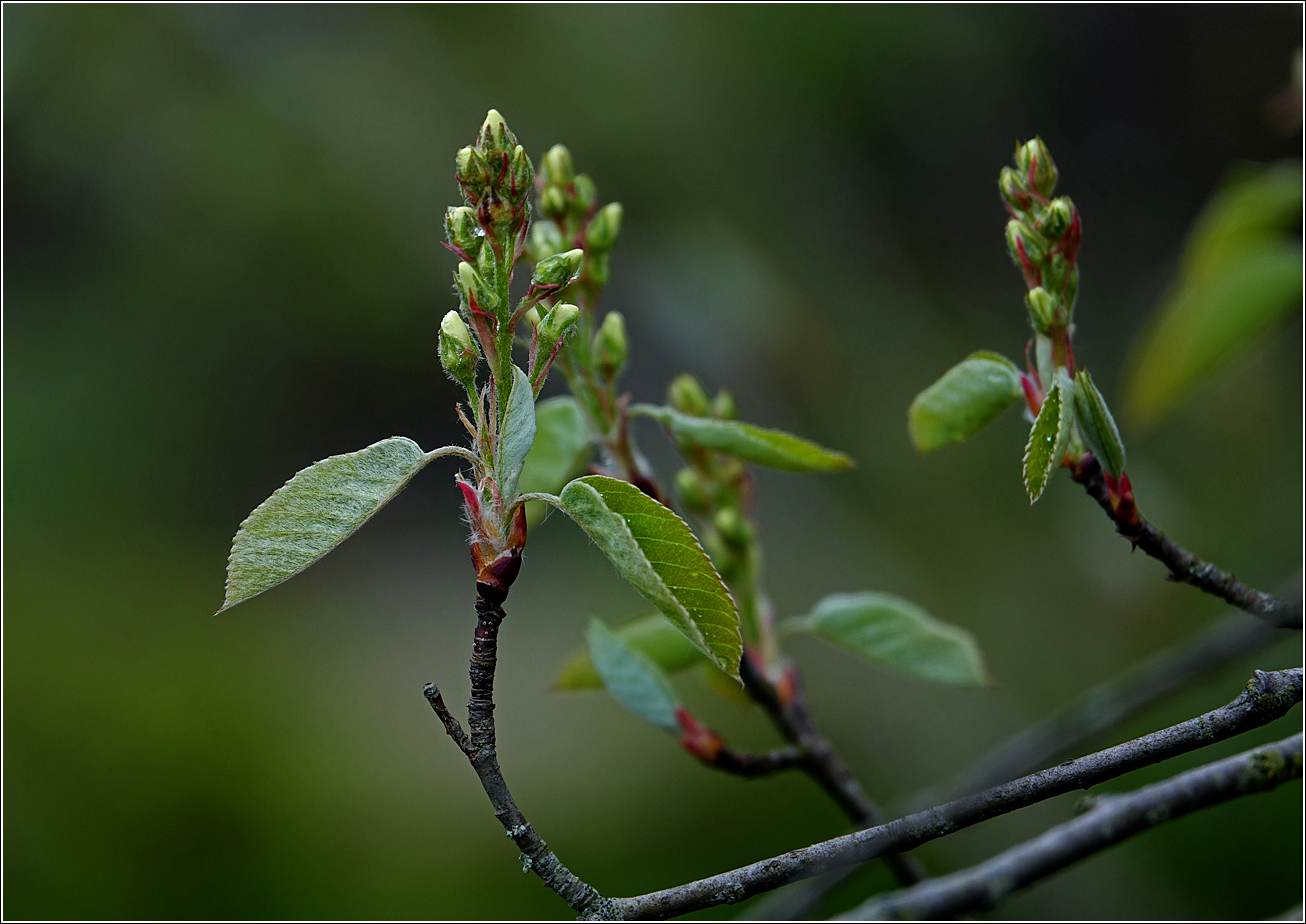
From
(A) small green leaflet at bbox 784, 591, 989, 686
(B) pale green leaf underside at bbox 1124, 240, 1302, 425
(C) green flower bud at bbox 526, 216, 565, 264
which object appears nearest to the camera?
(C) green flower bud at bbox 526, 216, 565, 264

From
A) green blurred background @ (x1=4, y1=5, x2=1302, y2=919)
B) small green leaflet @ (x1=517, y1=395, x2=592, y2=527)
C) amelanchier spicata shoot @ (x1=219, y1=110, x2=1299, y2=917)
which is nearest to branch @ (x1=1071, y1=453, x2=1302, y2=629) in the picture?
amelanchier spicata shoot @ (x1=219, y1=110, x2=1299, y2=917)

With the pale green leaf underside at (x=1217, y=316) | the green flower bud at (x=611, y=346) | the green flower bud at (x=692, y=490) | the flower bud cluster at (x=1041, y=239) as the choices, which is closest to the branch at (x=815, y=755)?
the green flower bud at (x=692, y=490)

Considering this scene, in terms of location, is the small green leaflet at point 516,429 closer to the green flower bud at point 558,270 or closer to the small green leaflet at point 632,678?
the green flower bud at point 558,270

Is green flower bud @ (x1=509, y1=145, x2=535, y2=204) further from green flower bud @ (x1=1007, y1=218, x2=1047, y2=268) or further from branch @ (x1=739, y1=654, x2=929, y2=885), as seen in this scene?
branch @ (x1=739, y1=654, x2=929, y2=885)

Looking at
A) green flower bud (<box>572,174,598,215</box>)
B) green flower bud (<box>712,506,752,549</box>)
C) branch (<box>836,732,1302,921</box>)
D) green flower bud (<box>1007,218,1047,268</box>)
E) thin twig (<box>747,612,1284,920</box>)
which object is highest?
green flower bud (<box>572,174,598,215</box>)

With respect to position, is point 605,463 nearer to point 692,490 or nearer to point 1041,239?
point 692,490

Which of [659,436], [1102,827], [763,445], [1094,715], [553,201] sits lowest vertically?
[1094,715]

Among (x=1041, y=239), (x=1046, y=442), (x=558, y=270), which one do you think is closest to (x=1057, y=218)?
(x=1041, y=239)
